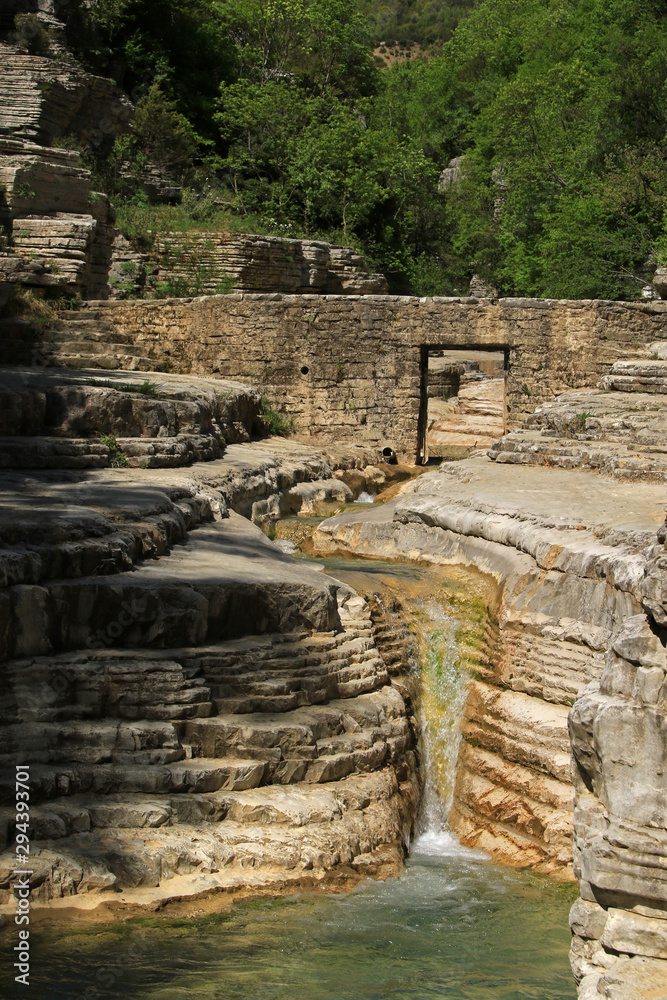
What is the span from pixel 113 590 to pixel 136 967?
242 cm

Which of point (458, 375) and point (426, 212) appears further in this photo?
point (426, 212)

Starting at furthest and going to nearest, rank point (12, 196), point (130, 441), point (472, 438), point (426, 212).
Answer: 1. point (426, 212)
2. point (472, 438)
3. point (12, 196)
4. point (130, 441)

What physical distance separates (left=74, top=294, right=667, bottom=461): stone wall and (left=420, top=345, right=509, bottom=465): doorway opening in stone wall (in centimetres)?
39

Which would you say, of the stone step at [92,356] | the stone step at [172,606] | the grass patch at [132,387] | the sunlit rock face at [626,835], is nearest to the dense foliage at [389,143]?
the stone step at [92,356]

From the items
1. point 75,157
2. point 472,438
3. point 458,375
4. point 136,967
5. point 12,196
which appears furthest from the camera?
point 458,375

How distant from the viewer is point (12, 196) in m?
16.4

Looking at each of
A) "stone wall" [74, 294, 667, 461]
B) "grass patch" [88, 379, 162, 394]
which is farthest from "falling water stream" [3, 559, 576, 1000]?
"stone wall" [74, 294, 667, 461]

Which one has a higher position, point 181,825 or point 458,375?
point 458,375

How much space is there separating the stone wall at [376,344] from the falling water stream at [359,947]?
10293mm

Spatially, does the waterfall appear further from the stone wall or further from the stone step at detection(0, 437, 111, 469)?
the stone wall

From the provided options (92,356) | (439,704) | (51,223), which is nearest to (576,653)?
(439,704)

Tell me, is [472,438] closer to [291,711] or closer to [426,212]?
[426,212]

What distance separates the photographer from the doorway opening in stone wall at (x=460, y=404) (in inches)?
741

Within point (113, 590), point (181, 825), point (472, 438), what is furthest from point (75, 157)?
point (181, 825)
